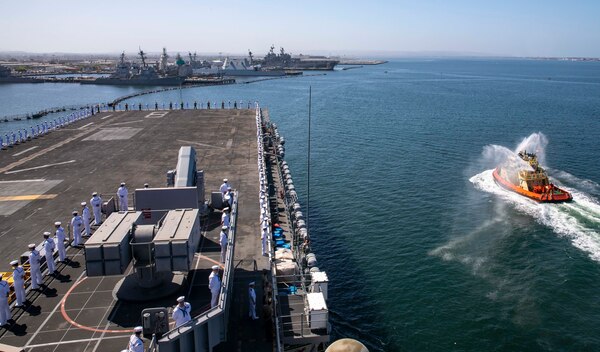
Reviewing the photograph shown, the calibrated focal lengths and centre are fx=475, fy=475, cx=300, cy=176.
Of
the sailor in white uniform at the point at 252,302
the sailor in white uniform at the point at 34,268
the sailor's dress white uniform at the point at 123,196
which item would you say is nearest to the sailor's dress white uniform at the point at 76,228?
the sailor's dress white uniform at the point at 123,196

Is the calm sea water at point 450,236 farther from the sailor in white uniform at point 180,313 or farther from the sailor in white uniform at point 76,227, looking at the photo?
the sailor in white uniform at point 180,313

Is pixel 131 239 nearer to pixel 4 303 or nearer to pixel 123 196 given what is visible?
pixel 4 303

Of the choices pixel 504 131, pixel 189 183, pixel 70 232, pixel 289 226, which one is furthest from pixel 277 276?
pixel 504 131

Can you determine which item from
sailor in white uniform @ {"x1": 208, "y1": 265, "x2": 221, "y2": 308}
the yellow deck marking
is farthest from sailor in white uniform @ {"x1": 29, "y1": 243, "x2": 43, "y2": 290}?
the yellow deck marking

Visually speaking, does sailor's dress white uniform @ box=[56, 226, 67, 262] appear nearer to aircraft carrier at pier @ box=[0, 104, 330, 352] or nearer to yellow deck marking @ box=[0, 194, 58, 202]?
aircraft carrier at pier @ box=[0, 104, 330, 352]

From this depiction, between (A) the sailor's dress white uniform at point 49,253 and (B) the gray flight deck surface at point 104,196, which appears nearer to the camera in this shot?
(B) the gray flight deck surface at point 104,196

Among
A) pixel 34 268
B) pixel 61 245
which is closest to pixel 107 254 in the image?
pixel 34 268
